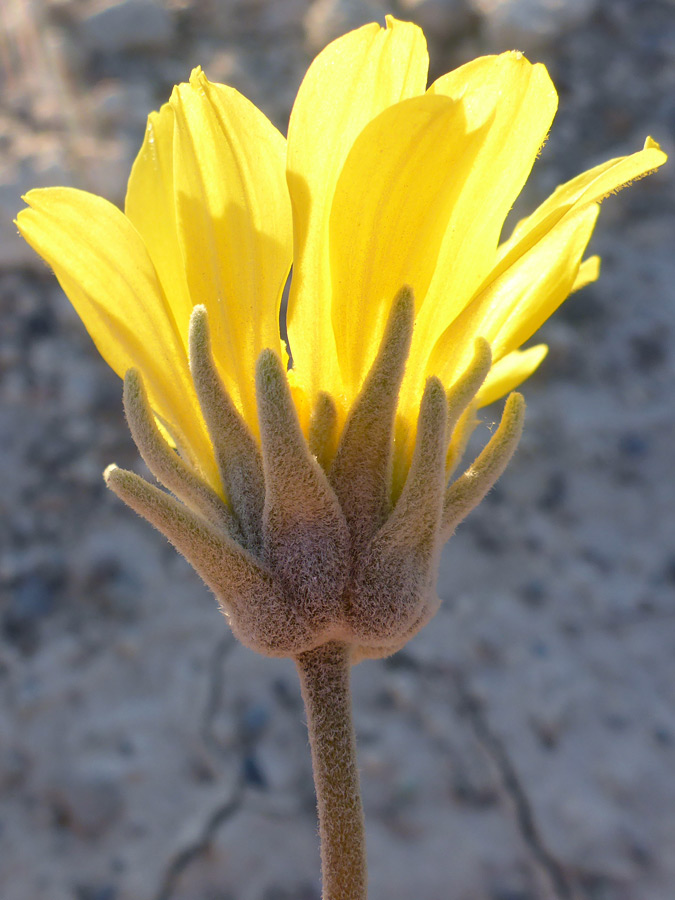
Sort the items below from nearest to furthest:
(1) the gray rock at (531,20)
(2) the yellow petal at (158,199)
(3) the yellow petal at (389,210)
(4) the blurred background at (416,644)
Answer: (3) the yellow petal at (389,210) < (2) the yellow petal at (158,199) < (4) the blurred background at (416,644) < (1) the gray rock at (531,20)

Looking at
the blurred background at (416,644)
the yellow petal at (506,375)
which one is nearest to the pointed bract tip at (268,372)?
the yellow petal at (506,375)

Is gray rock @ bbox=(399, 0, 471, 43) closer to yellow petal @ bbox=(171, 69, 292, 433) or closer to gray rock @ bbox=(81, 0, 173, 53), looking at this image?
gray rock @ bbox=(81, 0, 173, 53)

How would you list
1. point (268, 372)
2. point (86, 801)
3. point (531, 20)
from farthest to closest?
1. point (531, 20)
2. point (86, 801)
3. point (268, 372)

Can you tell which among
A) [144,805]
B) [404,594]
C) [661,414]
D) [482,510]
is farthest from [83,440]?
[404,594]

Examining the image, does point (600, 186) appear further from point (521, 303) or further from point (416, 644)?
point (416, 644)

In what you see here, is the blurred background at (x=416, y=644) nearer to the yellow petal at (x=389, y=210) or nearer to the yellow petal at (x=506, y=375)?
the yellow petal at (x=506, y=375)

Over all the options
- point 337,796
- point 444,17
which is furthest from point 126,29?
point 337,796
